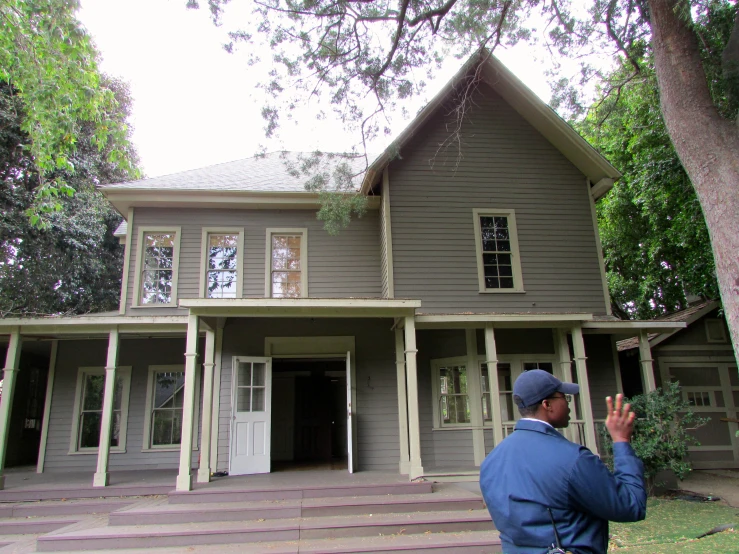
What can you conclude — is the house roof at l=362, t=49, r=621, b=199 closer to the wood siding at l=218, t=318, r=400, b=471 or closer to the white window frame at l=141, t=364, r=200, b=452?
the wood siding at l=218, t=318, r=400, b=471

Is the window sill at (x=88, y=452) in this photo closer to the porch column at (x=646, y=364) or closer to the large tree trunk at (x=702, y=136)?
the porch column at (x=646, y=364)

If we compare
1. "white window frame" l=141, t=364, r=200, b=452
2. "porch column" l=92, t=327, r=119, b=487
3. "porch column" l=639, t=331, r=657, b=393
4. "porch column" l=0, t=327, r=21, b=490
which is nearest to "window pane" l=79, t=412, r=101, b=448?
"white window frame" l=141, t=364, r=200, b=452

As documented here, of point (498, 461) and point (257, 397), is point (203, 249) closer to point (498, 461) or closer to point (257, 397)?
point (257, 397)

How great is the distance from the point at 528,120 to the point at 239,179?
20.7ft

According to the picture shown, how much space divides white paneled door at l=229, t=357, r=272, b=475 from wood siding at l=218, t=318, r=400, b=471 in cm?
62

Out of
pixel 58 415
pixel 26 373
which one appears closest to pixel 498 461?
pixel 58 415

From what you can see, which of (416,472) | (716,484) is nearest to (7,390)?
(416,472)

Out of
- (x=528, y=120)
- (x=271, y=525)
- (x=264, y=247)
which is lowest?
(x=271, y=525)

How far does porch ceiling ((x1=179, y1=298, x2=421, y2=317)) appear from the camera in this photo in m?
8.00

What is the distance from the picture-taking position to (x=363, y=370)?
10.3m

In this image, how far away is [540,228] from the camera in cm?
1064

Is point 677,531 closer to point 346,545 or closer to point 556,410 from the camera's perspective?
point 346,545

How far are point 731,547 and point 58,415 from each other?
1120 cm

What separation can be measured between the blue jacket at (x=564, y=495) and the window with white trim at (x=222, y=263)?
902 centimetres
